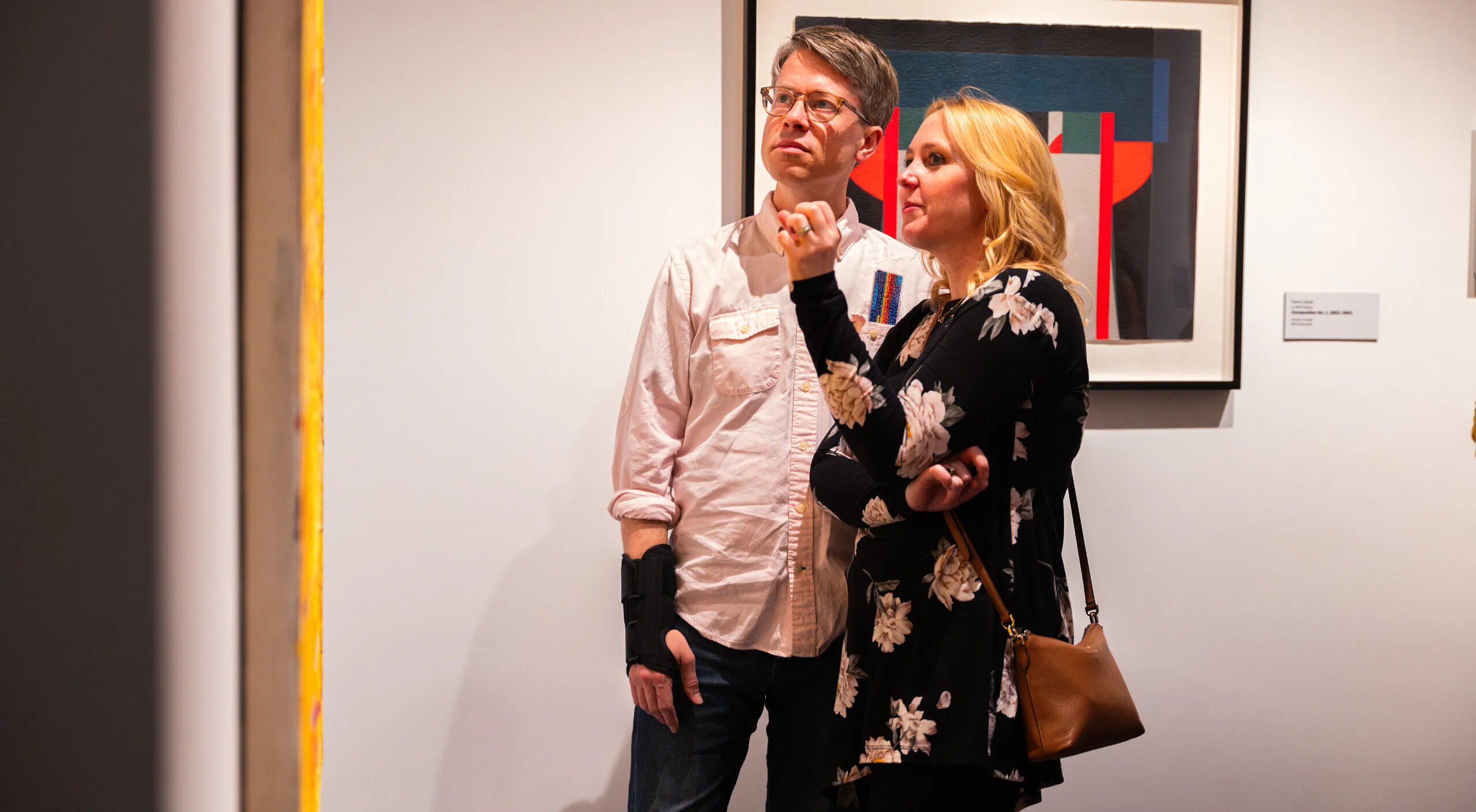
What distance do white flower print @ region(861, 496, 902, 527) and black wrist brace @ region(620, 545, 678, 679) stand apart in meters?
0.36

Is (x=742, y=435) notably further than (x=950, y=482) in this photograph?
Yes

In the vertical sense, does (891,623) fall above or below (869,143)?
below

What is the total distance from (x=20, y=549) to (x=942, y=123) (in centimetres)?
110

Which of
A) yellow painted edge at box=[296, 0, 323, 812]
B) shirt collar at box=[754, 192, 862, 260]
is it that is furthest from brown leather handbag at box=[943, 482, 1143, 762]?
yellow painted edge at box=[296, 0, 323, 812]

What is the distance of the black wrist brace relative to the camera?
1.24 metres

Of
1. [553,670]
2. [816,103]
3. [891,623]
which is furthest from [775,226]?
[553,670]

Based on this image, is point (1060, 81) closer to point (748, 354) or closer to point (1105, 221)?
point (1105, 221)

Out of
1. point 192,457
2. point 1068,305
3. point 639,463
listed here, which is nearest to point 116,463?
point 192,457

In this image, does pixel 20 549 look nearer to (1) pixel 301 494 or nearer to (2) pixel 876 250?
(1) pixel 301 494

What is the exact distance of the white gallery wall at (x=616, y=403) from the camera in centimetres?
175

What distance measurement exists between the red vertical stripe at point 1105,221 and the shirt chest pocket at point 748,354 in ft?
2.91

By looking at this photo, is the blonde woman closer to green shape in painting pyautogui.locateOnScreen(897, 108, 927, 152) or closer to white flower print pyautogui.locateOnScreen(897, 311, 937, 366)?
white flower print pyautogui.locateOnScreen(897, 311, 937, 366)

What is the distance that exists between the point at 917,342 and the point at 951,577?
283 mm

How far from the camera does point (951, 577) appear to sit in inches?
38.9
